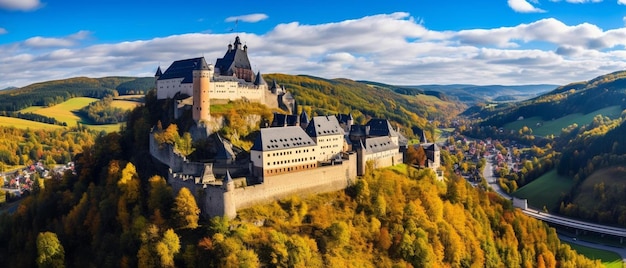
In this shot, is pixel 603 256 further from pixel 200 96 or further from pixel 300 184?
pixel 200 96

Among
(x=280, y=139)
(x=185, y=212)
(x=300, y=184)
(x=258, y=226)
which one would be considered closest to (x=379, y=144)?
(x=300, y=184)

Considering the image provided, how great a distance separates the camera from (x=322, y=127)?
59844 mm

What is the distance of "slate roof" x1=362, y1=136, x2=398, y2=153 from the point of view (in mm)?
64488

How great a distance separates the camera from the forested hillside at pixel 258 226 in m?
44.6

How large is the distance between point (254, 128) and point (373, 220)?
66.2 ft

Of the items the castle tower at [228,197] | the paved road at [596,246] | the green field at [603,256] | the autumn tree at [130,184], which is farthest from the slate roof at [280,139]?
the paved road at [596,246]

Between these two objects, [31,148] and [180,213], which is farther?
[31,148]

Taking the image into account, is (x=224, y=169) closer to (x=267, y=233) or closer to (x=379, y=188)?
(x=267, y=233)

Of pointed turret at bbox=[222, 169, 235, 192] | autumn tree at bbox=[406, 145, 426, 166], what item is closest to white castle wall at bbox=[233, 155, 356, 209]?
pointed turret at bbox=[222, 169, 235, 192]

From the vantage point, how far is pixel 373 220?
180 ft

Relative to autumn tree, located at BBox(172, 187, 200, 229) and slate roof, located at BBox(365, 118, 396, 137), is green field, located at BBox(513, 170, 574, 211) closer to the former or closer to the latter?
slate roof, located at BBox(365, 118, 396, 137)

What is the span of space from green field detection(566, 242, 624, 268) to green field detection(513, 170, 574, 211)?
79.6ft

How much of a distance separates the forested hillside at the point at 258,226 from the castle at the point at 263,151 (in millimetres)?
1661

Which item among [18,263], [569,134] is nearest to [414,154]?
[18,263]
